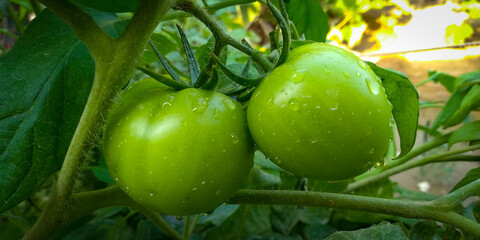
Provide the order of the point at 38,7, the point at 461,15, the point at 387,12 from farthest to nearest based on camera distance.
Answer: the point at 387,12 < the point at 461,15 < the point at 38,7

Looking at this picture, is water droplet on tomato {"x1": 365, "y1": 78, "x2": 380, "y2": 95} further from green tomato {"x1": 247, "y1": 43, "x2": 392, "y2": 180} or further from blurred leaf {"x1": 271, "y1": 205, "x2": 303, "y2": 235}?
blurred leaf {"x1": 271, "y1": 205, "x2": 303, "y2": 235}

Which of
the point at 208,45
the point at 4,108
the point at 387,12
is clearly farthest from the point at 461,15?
the point at 4,108

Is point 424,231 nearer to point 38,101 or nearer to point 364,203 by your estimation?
point 364,203

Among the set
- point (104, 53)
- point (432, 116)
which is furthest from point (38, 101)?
point (432, 116)

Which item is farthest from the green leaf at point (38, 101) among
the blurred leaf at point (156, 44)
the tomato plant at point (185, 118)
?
the blurred leaf at point (156, 44)

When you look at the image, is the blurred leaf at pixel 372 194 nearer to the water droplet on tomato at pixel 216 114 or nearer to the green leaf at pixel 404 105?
the green leaf at pixel 404 105

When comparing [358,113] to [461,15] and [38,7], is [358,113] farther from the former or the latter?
[461,15]

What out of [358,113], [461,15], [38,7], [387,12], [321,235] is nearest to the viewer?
[358,113]
